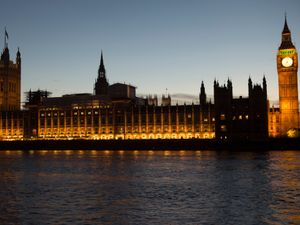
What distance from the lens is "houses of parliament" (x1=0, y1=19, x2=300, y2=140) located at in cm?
11906

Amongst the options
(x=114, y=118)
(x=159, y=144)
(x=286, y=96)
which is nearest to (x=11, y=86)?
(x=114, y=118)

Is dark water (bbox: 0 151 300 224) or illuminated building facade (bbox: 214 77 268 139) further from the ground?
illuminated building facade (bbox: 214 77 268 139)

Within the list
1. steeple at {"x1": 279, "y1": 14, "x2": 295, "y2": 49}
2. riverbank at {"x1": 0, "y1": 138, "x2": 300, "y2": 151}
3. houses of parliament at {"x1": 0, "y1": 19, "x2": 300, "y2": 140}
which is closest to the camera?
riverbank at {"x1": 0, "y1": 138, "x2": 300, "y2": 151}

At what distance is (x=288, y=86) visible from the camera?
12862cm

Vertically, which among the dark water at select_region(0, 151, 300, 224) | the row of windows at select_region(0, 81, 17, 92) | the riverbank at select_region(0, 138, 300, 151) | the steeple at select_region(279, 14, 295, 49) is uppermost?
the steeple at select_region(279, 14, 295, 49)

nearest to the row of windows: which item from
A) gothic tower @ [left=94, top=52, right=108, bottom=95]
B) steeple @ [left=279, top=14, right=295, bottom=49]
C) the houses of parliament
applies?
the houses of parliament

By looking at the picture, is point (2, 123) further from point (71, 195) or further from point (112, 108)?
point (71, 195)

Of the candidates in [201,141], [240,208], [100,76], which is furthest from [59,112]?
[240,208]

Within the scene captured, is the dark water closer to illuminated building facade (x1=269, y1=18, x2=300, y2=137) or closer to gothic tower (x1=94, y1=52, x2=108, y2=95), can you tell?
illuminated building facade (x1=269, y1=18, x2=300, y2=137)

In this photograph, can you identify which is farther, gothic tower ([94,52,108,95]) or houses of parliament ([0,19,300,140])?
gothic tower ([94,52,108,95])

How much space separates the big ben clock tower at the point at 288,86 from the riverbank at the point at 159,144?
1689 cm

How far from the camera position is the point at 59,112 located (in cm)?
14625

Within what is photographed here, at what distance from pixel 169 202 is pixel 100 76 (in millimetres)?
155511

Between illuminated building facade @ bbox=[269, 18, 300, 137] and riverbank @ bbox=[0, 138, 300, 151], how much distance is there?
16.3 m
